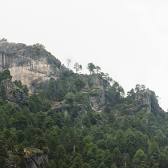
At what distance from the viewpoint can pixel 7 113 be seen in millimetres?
114125

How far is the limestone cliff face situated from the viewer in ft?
526

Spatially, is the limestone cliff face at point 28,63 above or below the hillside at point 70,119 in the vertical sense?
above

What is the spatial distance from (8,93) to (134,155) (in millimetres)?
35712

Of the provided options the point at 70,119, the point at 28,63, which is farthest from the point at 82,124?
the point at 28,63

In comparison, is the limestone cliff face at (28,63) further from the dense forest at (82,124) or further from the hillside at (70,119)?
the dense forest at (82,124)

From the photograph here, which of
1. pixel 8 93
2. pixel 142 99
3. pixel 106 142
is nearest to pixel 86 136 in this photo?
pixel 106 142

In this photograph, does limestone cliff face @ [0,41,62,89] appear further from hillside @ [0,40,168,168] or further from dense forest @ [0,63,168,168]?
dense forest @ [0,63,168,168]

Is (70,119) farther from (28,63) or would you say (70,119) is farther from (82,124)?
(28,63)

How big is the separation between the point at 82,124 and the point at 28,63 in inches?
1540

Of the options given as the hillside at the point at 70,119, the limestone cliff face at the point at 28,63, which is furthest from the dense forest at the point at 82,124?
the limestone cliff face at the point at 28,63

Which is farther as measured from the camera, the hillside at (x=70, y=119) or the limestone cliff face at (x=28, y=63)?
the limestone cliff face at (x=28, y=63)

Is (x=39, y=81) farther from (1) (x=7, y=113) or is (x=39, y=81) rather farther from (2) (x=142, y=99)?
(1) (x=7, y=113)

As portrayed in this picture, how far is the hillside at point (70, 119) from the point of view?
96.0m

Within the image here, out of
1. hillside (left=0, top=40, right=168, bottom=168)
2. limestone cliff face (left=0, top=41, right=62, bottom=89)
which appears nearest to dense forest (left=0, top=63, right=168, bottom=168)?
hillside (left=0, top=40, right=168, bottom=168)
